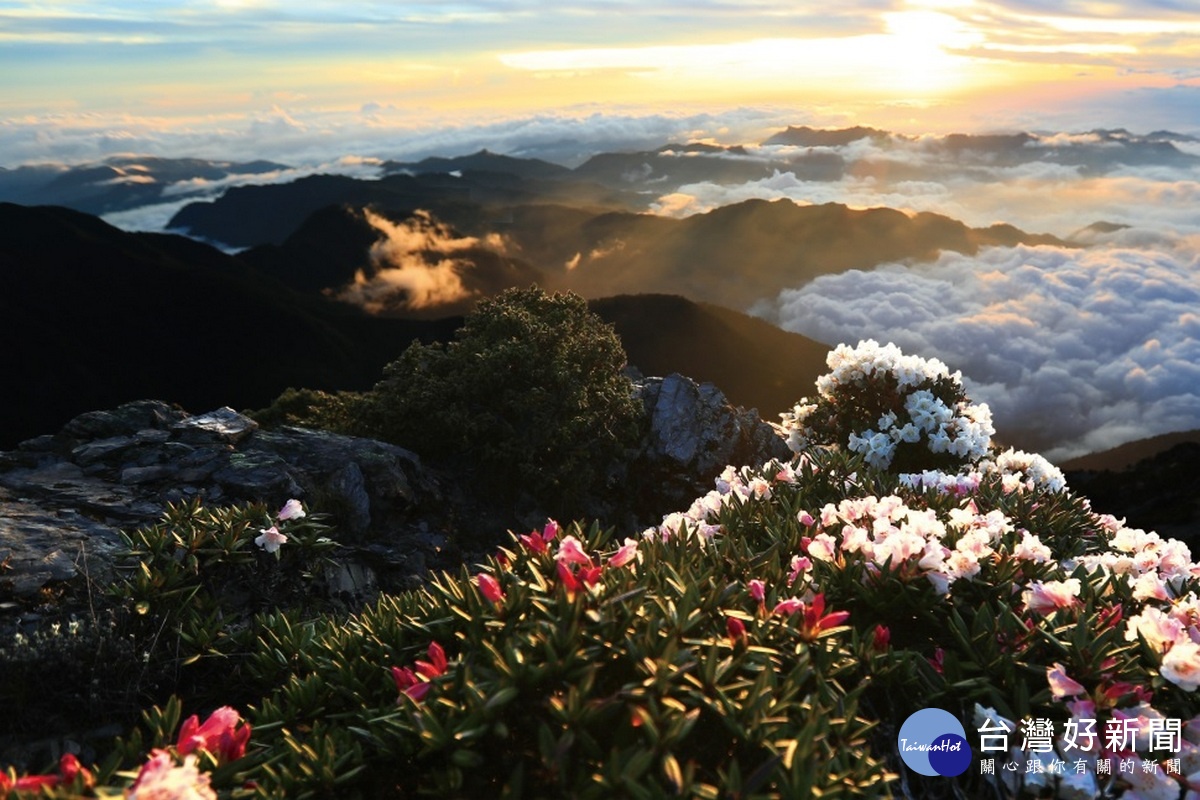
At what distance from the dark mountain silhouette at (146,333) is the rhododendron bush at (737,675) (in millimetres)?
86523

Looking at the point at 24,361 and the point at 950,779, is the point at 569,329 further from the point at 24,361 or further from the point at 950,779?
the point at 24,361

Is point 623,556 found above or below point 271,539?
above

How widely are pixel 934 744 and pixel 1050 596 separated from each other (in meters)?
1.10

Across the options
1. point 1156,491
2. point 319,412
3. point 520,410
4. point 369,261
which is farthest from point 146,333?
point 520,410

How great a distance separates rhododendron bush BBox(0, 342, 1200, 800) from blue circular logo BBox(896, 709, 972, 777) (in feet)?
0.21

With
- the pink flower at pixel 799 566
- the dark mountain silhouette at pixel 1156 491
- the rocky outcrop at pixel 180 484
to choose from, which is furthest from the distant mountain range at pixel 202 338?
the pink flower at pixel 799 566

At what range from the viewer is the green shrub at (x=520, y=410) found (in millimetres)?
12148

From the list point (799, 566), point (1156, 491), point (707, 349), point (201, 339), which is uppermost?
point (799, 566)

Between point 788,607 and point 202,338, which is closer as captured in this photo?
point 788,607

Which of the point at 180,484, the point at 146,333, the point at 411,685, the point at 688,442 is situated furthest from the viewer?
the point at 146,333

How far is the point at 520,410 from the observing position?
40.2 feet

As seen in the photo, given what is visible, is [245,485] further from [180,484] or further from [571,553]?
A: [571,553]

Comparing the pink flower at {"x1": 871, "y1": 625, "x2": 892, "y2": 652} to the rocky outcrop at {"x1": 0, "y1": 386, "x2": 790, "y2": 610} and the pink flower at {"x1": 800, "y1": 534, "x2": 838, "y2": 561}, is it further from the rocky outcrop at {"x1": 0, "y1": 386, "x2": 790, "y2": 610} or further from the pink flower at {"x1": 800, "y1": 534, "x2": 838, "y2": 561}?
the rocky outcrop at {"x1": 0, "y1": 386, "x2": 790, "y2": 610}

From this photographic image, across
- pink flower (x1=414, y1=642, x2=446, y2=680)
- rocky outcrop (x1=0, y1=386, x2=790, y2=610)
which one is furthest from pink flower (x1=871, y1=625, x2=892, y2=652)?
rocky outcrop (x1=0, y1=386, x2=790, y2=610)
